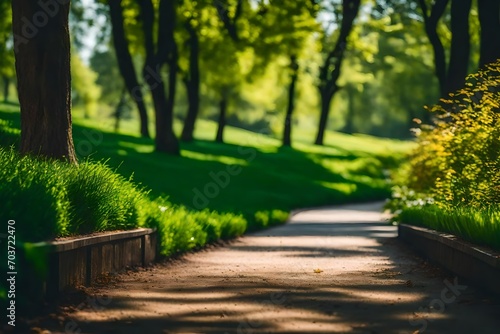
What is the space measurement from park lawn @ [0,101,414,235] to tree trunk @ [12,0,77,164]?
677cm

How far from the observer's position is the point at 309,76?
64.6 m

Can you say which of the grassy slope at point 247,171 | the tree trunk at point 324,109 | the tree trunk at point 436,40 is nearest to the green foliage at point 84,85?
the tree trunk at point 324,109

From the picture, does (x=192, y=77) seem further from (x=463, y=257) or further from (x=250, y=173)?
(x=463, y=257)

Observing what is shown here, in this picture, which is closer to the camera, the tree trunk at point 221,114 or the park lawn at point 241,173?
the park lawn at point 241,173

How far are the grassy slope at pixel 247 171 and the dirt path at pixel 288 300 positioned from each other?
10.9m

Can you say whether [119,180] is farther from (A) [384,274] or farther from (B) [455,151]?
(B) [455,151]

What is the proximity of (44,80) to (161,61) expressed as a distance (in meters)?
22.8

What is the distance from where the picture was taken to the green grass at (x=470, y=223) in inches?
424

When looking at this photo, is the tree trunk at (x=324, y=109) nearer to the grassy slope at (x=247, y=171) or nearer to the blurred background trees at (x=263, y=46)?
the blurred background trees at (x=263, y=46)

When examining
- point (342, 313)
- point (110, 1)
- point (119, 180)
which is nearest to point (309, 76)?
point (110, 1)

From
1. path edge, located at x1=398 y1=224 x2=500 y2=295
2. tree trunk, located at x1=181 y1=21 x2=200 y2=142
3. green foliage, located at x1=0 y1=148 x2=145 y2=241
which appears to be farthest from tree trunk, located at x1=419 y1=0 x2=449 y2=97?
tree trunk, located at x1=181 y1=21 x2=200 y2=142

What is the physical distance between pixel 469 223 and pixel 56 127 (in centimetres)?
631

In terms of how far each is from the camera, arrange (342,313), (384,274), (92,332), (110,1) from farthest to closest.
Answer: (110,1) < (384,274) < (342,313) < (92,332)

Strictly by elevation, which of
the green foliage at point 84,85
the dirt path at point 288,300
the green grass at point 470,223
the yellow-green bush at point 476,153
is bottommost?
the dirt path at point 288,300
